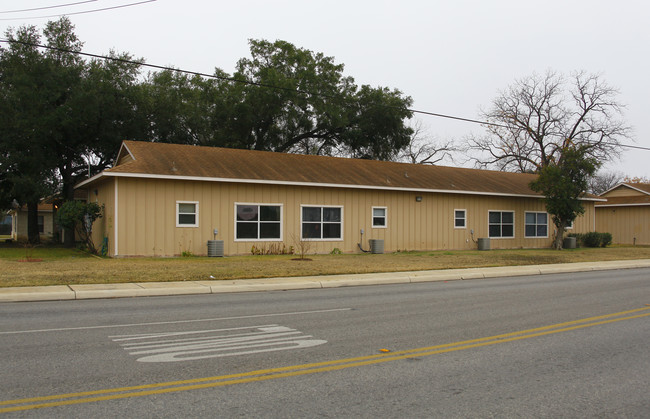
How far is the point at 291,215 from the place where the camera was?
2423 centimetres

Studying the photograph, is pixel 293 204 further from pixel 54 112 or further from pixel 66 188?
pixel 66 188

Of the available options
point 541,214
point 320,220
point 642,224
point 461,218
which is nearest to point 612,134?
point 642,224

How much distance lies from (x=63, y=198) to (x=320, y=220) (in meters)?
17.6

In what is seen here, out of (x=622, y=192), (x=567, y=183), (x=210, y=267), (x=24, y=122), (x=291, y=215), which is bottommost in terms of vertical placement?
(x=210, y=267)

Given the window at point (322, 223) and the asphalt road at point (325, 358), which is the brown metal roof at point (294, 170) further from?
the asphalt road at point (325, 358)

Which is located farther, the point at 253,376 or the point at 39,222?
the point at 39,222

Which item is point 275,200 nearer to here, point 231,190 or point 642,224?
Result: point 231,190

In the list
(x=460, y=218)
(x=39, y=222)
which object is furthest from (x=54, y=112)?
(x=39, y=222)

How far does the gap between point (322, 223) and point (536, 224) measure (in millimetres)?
14457

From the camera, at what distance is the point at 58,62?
31453 mm

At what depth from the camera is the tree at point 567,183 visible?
28.8m

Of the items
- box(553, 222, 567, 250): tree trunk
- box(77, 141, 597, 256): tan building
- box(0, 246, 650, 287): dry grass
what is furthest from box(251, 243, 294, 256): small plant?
box(553, 222, 567, 250): tree trunk

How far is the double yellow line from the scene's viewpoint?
4961mm

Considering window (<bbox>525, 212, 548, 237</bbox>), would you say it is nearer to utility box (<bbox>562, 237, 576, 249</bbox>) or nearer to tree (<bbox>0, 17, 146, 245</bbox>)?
utility box (<bbox>562, 237, 576, 249</bbox>)
